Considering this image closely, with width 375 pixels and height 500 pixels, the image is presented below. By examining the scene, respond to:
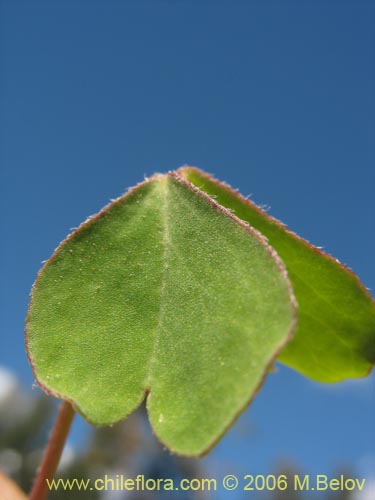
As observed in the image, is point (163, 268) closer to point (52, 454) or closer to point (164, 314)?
point (164, 314)

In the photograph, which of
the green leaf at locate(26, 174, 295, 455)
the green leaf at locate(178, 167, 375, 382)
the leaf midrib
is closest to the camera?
the green leaf at locate(26, 174, 295, 455)

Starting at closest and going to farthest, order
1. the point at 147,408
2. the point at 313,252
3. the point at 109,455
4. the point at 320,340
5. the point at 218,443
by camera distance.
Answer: the point at 218,443, the point at 147,408, the point at 313,252, the point at 320,340, the point at 109,455

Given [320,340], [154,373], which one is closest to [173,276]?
[154,373]

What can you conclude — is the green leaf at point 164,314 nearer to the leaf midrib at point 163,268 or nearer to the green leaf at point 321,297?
the leaf midrib at point 163,268

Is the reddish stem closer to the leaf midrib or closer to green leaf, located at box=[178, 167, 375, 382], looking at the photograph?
the leaf midrib

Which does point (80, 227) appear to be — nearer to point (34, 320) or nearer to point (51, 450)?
point (34, 320)

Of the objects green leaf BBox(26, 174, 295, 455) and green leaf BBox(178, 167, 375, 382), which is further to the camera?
green leaf BBox(178, 167, 375, 382)

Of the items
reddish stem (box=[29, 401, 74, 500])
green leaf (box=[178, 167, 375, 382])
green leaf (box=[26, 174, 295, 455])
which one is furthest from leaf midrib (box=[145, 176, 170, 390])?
reddish stem (box=[29, 401, 74, 500])
